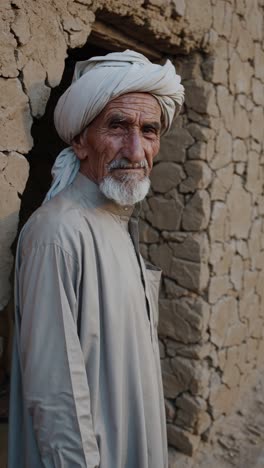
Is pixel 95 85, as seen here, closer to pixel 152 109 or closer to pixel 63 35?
pixel 152 109

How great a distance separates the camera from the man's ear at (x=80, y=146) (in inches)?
59.2

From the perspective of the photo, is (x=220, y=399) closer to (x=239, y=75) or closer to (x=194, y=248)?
(x=194, y=248)

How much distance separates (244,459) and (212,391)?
455 mm

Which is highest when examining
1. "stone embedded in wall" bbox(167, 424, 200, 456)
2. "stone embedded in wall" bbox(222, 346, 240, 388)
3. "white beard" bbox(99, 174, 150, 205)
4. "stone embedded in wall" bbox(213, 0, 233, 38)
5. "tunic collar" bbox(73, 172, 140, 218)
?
"stone embedded in wall" bbox(213, 0, 233, 38)

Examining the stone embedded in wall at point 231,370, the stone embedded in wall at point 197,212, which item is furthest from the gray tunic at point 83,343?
the stone embedded in wall at point 231,370

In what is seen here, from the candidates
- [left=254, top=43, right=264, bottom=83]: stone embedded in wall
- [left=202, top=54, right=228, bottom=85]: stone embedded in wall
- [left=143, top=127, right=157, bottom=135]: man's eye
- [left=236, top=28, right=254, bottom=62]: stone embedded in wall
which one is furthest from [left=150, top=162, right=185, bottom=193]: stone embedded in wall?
[left=143, top=127, right=157, bottom=135]: man's eye

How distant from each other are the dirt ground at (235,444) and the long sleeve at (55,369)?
150 centimetres

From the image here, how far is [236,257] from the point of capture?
2967 mm

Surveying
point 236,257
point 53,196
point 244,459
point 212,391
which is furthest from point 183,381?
point 53,196

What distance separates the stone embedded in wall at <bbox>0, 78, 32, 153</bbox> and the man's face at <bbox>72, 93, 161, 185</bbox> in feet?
0.62

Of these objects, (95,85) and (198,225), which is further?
(198,225)

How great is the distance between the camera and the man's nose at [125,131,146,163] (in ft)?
4.73

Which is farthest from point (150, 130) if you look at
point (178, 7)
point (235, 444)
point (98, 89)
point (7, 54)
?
point (235, 444)

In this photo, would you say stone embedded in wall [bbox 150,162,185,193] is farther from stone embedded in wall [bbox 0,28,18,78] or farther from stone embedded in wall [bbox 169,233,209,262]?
stone embedded in wall [bbox 0,28,18,78]
